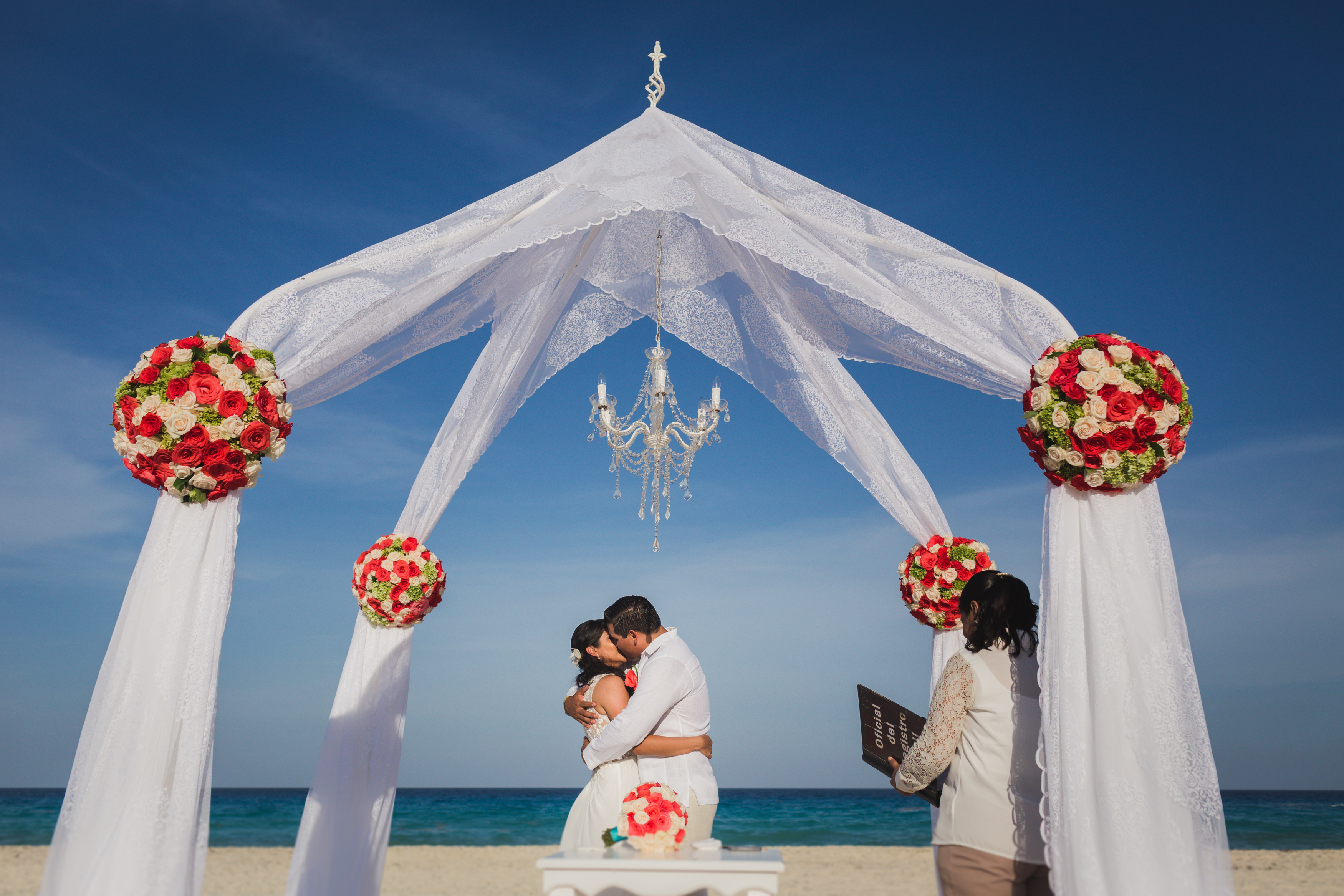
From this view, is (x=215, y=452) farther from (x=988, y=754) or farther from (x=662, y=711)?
(x=988, y=754)

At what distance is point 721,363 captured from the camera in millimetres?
4988

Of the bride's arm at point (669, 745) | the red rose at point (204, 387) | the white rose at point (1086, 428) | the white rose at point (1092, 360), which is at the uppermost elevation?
the white rose at point (1092, 360)

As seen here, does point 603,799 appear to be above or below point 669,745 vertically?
below

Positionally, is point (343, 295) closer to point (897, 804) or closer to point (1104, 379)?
point (1104, 379)

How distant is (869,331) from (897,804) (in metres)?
26.8

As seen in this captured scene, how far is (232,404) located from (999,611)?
8.34 ft

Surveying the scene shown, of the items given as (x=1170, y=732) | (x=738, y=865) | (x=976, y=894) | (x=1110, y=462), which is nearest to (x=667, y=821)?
(x=738, y=865)

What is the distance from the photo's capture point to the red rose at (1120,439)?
2822 millimetres

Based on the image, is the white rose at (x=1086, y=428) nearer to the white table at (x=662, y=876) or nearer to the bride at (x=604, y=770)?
the white table at (x=662, y=876)

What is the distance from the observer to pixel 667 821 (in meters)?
2.93

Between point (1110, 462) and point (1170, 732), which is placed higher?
point (1110, 462)

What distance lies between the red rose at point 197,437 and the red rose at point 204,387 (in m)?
0.08

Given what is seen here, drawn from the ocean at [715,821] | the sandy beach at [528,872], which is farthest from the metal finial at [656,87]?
the ocean at [715,821]

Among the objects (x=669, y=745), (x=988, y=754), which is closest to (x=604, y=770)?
(x=669, y=745)
